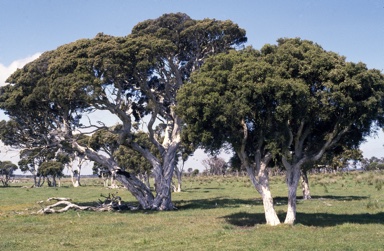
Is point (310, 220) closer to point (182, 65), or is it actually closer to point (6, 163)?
point (182, 65)

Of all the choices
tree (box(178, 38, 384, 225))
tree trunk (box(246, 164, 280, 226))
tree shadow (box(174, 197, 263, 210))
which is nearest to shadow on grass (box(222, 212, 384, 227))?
tree trunk (box(246, 164, 280, 226))

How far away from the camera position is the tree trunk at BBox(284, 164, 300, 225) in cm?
2141

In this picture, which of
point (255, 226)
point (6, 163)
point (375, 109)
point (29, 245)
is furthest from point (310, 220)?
point (6, 163)

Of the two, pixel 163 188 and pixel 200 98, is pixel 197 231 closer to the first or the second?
pixel 200 98

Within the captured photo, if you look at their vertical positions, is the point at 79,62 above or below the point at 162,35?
below

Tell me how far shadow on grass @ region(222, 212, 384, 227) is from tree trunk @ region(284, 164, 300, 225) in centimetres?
91

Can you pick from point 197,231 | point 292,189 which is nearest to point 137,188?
point 197,231

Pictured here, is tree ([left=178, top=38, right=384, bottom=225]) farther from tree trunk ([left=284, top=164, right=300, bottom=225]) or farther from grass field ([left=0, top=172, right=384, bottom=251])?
grass field ([left=0, top=172, right=384, bottom=251])

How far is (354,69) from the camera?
19641 millimetres

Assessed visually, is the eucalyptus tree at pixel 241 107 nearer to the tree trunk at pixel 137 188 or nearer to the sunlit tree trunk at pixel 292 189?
the sunlit tree trunk at pixel 292 189

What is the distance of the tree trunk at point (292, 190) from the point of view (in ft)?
70.2

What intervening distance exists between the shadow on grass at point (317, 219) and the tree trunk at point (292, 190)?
91 cm

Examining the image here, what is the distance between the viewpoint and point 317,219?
23.5 meters

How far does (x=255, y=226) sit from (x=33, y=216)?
15.5m
